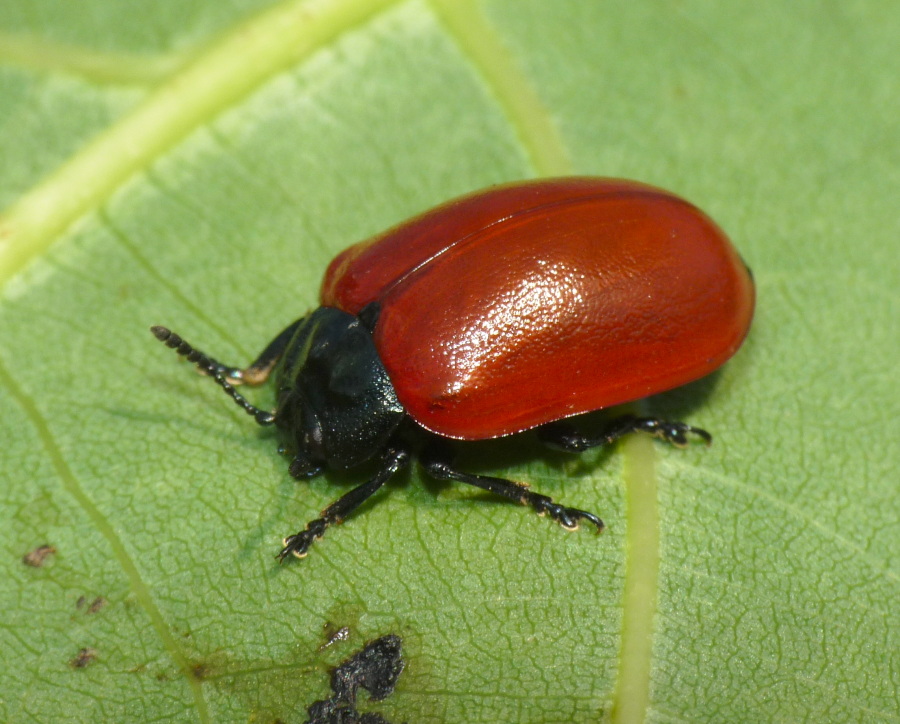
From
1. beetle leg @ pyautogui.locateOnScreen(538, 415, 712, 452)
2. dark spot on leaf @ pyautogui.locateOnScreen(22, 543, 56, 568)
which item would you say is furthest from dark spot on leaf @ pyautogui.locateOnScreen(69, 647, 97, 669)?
beetle leg @ pyautogui.locateOnScreen(538, 415, 712, 452)

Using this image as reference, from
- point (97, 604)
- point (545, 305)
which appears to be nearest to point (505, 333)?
point (545, 305)

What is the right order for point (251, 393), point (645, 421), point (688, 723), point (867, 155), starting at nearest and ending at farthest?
point (688, 723) < point (645, 421) < point (251, 393) < point (867, 155)

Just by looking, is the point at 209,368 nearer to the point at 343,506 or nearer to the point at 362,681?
the point at 343,506

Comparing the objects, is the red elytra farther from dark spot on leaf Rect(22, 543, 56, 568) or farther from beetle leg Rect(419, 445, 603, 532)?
dark spot on leaf Rect(22, 543, 56, 568)

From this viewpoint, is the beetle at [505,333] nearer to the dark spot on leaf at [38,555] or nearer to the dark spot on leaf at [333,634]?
the dark spot on leaf at [333,634]

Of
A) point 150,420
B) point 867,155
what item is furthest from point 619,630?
point 867,155

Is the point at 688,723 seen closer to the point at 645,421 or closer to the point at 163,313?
the point at 645,421
